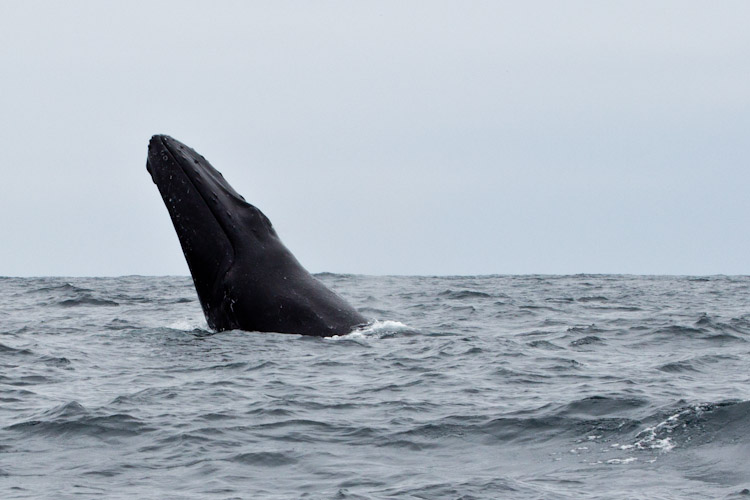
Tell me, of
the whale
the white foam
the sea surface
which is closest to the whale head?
the whale

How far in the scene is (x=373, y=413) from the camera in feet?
36.1

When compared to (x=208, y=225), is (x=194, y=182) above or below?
above

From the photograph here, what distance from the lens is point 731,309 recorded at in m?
25.8

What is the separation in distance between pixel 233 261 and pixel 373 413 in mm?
4960

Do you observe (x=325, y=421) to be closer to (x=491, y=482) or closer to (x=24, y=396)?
(x=491, y=482)

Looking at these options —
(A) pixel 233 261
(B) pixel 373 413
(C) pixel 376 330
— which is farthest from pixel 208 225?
(B) pixel 373 413

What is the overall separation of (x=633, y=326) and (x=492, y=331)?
296 cm

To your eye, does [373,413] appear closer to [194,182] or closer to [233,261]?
[233,261]

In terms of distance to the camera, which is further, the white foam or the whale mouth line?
the white foam

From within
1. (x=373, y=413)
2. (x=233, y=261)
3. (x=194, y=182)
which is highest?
(x=194, y=182)

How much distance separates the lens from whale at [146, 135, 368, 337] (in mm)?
15203

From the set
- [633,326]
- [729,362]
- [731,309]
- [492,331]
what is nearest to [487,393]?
[729,362]

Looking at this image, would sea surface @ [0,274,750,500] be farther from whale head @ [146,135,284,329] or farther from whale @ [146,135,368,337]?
whale head @ [146,135,284,329]

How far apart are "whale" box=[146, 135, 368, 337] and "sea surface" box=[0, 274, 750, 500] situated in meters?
0.38
